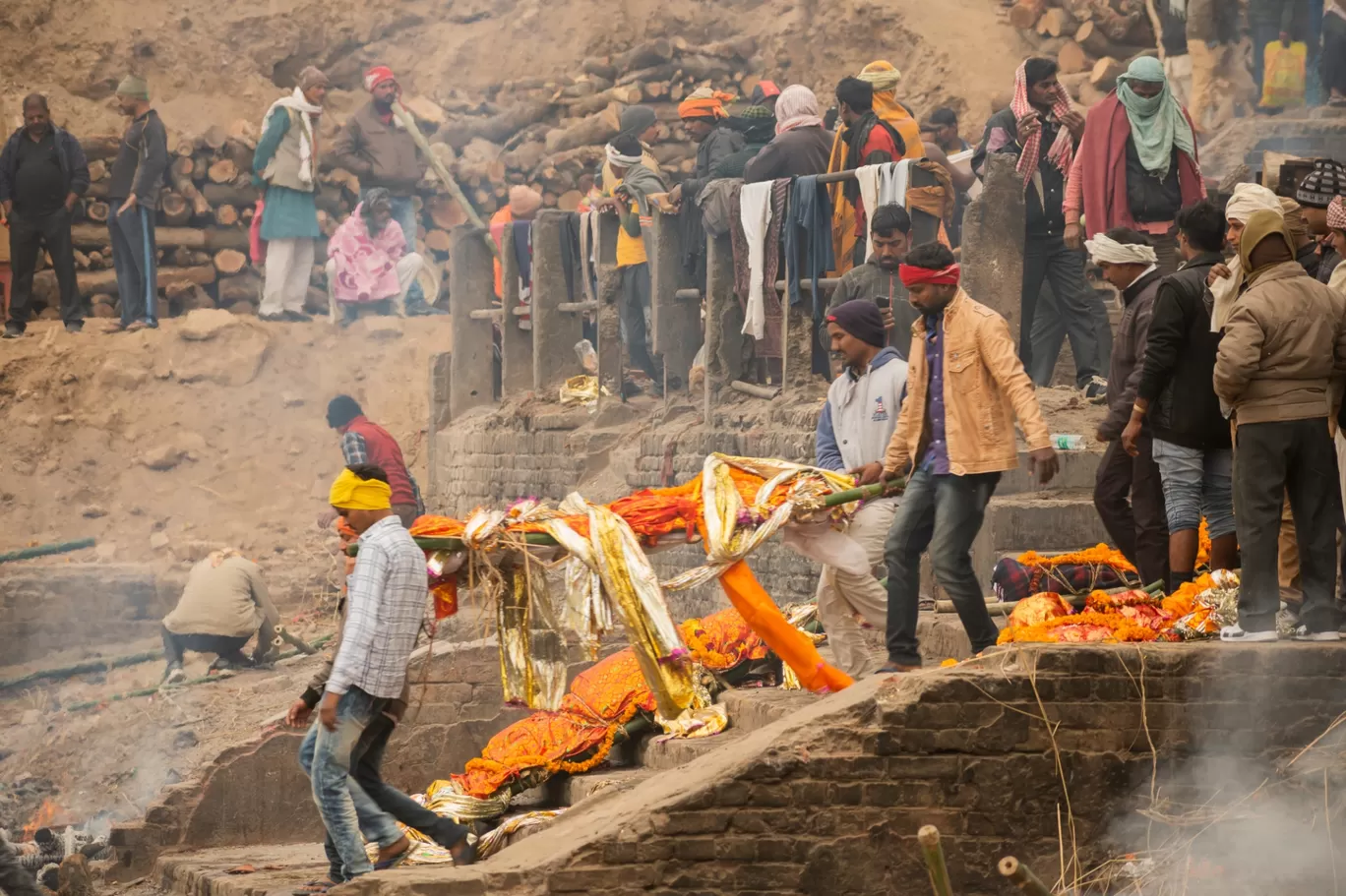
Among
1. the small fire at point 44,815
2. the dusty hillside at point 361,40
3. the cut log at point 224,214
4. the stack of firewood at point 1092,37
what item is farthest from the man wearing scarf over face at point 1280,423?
the cut log at point 224,214

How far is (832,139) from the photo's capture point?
51.8ft

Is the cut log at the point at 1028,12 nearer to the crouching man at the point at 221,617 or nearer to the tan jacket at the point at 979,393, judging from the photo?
the crouching man at the point at 221,617

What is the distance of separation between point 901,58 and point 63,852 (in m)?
15.7

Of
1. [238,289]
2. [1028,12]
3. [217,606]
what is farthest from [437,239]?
[217,606]

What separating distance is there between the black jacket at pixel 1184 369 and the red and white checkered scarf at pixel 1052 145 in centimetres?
424

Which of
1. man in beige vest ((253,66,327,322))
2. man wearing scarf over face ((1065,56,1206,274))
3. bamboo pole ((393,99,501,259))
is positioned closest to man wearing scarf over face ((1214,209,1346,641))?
man wearing scarf over face ((1065,56,1206,274))

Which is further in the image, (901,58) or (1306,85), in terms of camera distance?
(901,58)

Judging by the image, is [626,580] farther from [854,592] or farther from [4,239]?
[4,239]

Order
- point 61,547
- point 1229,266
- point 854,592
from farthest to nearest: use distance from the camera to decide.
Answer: point 61,547, point 854,592, point 1229,266

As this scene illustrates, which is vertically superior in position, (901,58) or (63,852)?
(901,58)

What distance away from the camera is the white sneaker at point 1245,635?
329 inches

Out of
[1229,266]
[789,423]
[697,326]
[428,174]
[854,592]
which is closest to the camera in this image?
[1229,266]

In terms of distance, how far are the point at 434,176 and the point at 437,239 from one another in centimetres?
75

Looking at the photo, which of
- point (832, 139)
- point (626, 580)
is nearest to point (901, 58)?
point (832, 139)
